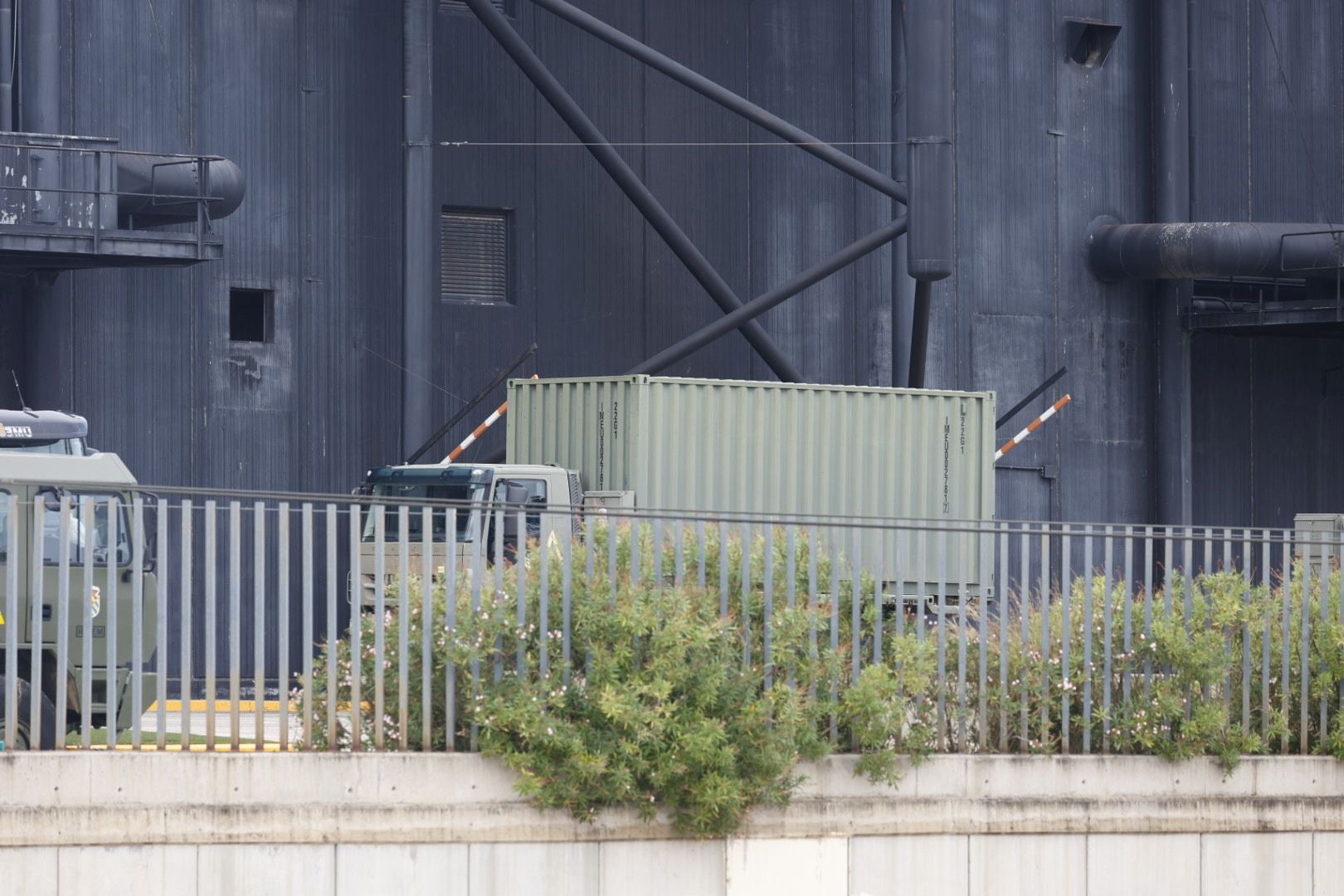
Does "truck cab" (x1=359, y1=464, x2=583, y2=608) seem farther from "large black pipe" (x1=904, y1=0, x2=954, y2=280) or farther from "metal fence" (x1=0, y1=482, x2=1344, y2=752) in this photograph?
"large black pipe" (x1=904, y1=0, x2=954, y2=280)

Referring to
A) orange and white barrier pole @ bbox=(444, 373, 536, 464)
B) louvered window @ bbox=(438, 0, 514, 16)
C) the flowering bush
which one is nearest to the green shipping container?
orange and white barrier pole @ bbox=(444, 373, 536, 464)

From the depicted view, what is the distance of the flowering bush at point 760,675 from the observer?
451 inches

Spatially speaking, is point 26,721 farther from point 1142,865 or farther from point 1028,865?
point 1142,865

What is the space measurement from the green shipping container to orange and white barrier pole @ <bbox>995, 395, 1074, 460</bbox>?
5.96 metres

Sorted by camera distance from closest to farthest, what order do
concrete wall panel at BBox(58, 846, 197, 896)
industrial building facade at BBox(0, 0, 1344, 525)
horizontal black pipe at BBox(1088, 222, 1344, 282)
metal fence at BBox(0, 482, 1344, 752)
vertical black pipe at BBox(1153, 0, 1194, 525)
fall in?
1. concrete wall panel at BBox(58, 846, 197, 896)
2. metal fence at BBox(0, 482, 1344, 752)
3. industrial building facade at BBox(0, 0, 1344, 525)
4. horizontal black pipe at BBox(1088, 222, 1344, 282)
5. vertical black pipe at BBox(1153, 0, 1194, 525)

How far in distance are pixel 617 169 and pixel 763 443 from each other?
19.3ft

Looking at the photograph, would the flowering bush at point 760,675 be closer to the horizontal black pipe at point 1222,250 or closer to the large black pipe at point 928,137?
the large black pipe at point 928,137

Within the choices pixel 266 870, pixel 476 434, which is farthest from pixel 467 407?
pixel 266 870

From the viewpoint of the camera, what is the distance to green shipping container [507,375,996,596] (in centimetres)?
2473

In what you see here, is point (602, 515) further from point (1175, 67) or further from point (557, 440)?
point (1175, 67)

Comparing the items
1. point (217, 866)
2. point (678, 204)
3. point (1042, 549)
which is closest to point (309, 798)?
point (217, 866)

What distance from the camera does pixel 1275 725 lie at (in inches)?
519

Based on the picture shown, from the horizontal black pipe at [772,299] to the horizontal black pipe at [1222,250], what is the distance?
5450mm

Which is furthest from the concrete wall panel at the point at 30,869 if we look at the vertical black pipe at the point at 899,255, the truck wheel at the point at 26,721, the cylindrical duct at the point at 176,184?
the vertical black pipe at the point at 899,255
